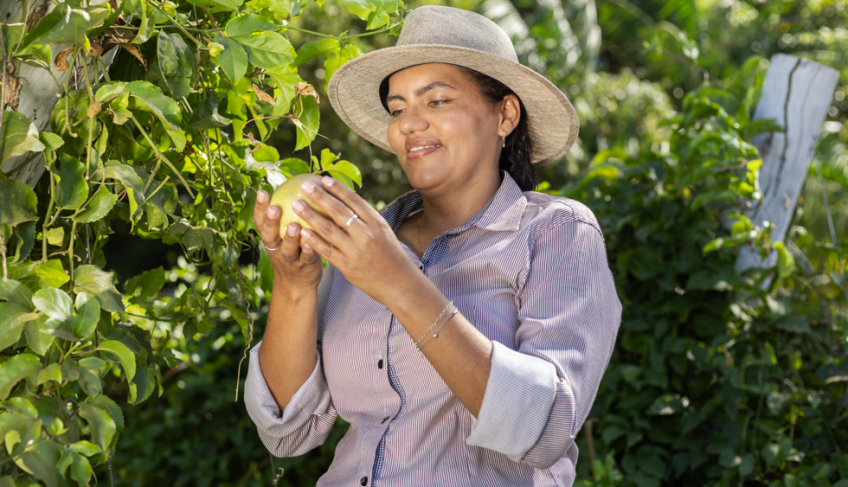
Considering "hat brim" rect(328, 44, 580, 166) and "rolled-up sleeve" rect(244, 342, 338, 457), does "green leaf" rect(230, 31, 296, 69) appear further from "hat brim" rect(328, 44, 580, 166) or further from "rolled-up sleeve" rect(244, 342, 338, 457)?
"rolled-up sleeve" rect(244, 342, 338, 457)

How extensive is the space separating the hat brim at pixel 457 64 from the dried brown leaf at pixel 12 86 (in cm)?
73

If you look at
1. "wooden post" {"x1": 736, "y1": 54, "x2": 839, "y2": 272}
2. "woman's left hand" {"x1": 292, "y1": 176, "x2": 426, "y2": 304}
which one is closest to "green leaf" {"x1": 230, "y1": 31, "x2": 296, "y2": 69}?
"woman's left hand" {"x1": 292, "y1": 176, "x2": 426, "y2": 304}

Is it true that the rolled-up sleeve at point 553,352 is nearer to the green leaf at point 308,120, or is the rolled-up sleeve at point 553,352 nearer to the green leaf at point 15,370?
the green leaf at point 308,120

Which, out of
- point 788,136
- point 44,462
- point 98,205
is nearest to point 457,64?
point 98,205

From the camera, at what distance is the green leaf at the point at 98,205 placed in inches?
40.0

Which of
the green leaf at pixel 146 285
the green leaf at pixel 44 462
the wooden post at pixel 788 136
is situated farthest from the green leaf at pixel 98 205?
the wooden post at pixel 788 136

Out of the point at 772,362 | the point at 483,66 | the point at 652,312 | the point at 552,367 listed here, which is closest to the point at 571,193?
the point at 652,312

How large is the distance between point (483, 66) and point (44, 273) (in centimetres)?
100

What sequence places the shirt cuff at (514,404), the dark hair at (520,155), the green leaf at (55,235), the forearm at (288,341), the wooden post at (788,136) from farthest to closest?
the wooden post at (788,136) → the dark hair at (520,155) → the forearm at (288,341) → the shirt cuff at (514,404) → the green leaf at (55,235)

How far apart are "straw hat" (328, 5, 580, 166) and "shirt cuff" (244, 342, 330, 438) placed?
0.71m

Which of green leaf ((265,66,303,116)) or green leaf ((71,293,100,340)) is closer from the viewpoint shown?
green leaf ((71,293,100,340))

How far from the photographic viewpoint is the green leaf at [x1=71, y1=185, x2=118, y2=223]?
102cm

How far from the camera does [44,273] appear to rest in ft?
3.28

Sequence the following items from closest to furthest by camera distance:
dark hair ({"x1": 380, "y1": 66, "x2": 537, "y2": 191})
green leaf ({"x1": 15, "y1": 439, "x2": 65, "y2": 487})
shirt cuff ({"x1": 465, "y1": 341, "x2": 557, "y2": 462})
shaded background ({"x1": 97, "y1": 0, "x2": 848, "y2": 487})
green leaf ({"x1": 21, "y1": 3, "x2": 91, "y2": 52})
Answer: green leaf ({"x1": 15, "y1": 439, "x2": 65, "y2": 487}) → green leaf ({"x1": 21, "y1": 3, "x2": 91, "y2": 52}) → shirt cuff ({"x1": 465, "y1": 341, "x2": 557, "y2": 462}) → dark hair ({"x1": 380, "y1": 66, "x2": 537, "y2": 191}) → shaded background ({"x1": 97, "y1": 0, "x2": 848, "y2": 487})
